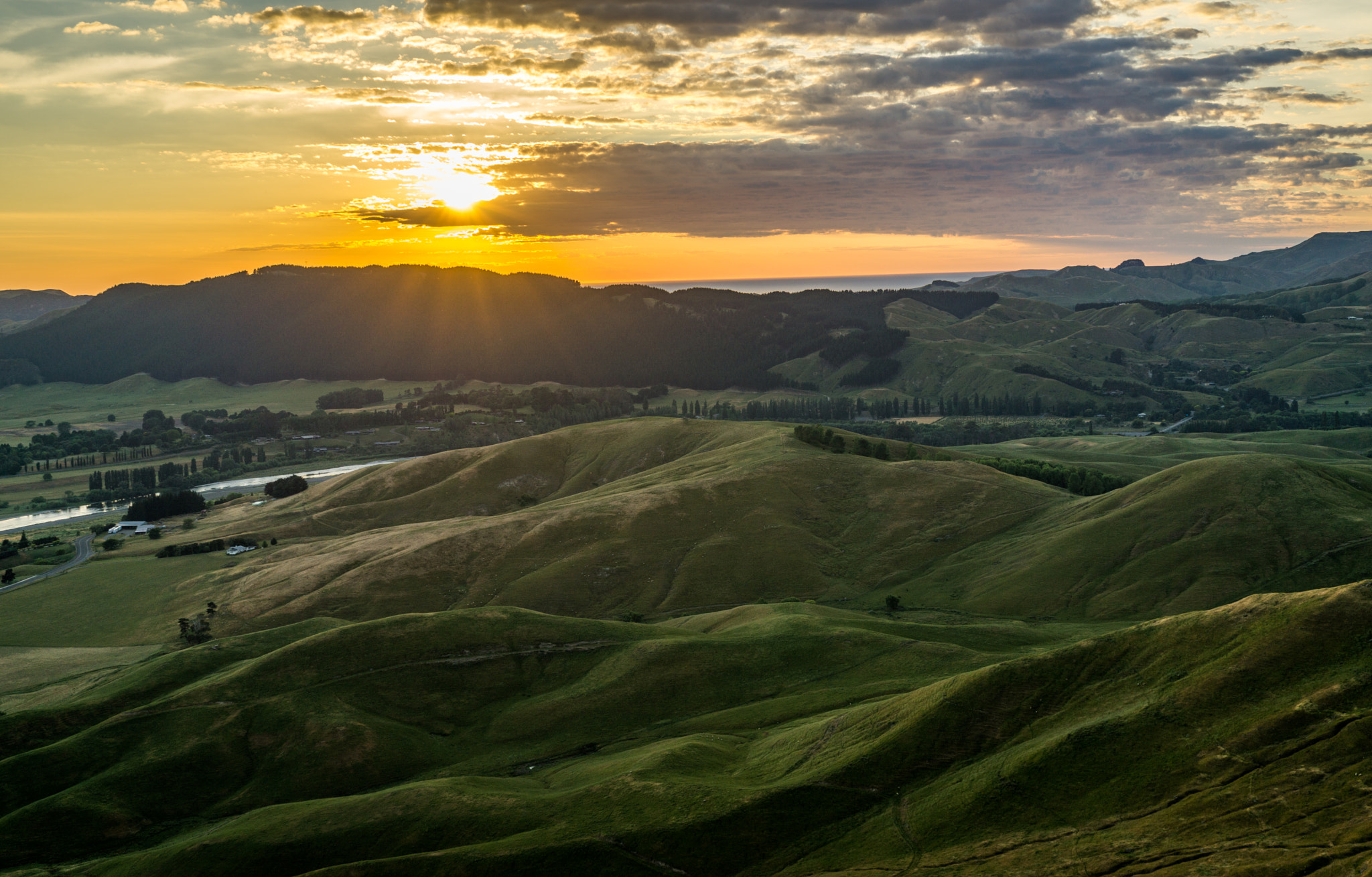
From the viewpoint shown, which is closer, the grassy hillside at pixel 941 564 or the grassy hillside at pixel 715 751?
the grassy hillside at pixel 715 751

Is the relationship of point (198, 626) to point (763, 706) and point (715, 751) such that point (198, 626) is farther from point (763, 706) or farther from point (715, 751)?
point (715, 751)

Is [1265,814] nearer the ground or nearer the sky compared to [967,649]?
nearer the sky

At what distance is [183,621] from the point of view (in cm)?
17000

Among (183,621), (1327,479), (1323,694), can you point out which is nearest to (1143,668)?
(1323,694)

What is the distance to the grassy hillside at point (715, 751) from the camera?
181ft

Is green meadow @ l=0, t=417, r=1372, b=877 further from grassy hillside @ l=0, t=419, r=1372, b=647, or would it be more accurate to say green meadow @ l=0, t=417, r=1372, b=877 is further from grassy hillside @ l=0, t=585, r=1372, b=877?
grassy hillside @ l=0, t=419, r=1372, b=647

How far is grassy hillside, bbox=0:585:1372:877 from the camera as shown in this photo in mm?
55156

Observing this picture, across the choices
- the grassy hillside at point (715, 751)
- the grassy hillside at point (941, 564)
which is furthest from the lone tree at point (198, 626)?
the grassy hillside at point (715, 751)

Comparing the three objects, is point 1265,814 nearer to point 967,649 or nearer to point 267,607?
point 967,649

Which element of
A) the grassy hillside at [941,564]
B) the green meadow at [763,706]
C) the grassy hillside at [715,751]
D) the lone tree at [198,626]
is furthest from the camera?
the lone tree at [198,626]

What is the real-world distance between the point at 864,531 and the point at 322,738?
5078 inches

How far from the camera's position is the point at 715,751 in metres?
88.5

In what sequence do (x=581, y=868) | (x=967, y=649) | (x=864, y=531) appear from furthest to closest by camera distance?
(x=864, y=531), (x=967, y=649), (x=581, y=868)

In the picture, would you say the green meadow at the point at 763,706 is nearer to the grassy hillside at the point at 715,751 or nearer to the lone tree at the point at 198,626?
the grassy hillside at the point at 715,751
